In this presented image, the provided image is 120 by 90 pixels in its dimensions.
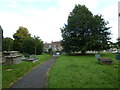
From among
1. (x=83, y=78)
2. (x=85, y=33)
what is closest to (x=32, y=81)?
(x=83, y=78)

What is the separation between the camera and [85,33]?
1092 inches

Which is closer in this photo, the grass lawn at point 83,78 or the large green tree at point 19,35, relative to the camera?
the grass lawn at point 83,78

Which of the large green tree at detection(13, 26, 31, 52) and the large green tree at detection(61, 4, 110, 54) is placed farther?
the large green tree at detection(13, 26, 31, 52)

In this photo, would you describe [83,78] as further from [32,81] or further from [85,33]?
[85,33]

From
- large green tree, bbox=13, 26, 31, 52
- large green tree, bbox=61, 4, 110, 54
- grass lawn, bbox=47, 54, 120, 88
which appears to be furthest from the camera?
large green tree, bbox=13, 26, 31, 52

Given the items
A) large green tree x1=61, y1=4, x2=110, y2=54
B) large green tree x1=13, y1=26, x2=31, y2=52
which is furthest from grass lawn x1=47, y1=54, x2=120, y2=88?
large green tree x1=13, y1=26, x2=31, y2=52

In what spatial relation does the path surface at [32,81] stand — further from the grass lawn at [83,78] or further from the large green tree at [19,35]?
the large green tree at [19,35]

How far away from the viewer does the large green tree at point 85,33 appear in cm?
2541

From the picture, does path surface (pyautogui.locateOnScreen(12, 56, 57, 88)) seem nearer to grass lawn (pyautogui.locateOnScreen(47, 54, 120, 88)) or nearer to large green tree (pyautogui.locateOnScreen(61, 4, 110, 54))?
grass lawn (pyautogui.locateOnScreen(47, 54, 120, 88))

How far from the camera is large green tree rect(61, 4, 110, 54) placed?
83.4 ft

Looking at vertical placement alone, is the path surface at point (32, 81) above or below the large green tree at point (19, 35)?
below

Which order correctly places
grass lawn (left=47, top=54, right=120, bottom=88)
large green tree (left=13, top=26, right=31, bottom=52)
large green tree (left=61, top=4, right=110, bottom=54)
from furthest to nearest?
large green tree (left=13, top=26, right=31, bottom=52) < large green tree (left=61, top=4, right=110, bottom=54) < grass lawn (left=47, top=54, right=120, bottom=88)

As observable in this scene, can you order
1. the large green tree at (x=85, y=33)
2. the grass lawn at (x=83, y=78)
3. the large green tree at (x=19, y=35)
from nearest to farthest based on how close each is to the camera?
the grass lawn at (x=83, y=78) → the large green tree at (x=85, y=33) → the large green tree at (x=19, y=35)

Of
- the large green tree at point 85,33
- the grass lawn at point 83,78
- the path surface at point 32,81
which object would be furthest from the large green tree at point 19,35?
the path surface at point 32,81
